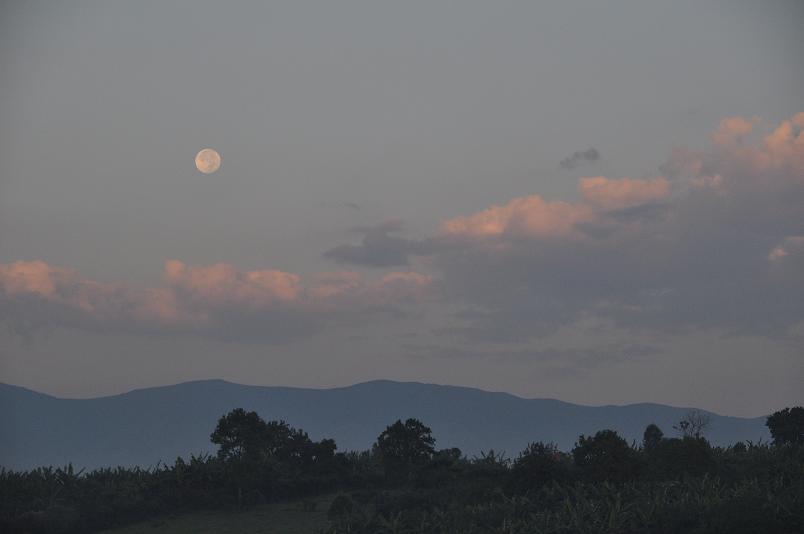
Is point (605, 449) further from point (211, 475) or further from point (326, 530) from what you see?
point (211, 475)

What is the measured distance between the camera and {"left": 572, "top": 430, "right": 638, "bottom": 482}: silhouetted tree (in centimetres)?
6258

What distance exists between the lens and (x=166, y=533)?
64.7 metres

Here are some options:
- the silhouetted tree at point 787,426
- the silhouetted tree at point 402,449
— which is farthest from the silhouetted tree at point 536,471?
the silhouetted tree at point 787,426

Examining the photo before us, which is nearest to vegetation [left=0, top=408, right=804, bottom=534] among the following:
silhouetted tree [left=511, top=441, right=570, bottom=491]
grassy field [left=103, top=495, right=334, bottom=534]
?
silhouetted tree [left=511, top=441, right=570, bottom=491]

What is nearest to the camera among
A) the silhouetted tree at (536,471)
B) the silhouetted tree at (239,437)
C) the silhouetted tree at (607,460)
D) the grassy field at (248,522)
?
the silhouetted tree at (607,460)

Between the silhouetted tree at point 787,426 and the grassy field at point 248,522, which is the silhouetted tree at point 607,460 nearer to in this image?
the grassy field at point 248,522

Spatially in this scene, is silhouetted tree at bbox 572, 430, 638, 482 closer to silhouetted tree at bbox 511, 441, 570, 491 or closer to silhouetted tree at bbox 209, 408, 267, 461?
silhouetted tree at bbox 511, 441, 570, 491

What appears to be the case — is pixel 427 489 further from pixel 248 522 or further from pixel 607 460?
pixel 607 460

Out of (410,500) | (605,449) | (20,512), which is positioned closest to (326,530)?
(410,500)

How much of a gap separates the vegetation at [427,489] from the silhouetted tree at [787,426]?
0.11m

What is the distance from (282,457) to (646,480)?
29.9 metres

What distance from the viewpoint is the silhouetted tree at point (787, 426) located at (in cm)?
8262

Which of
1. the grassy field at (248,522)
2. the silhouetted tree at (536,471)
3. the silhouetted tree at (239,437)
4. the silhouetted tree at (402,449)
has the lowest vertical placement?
the grassy field at (248,522)

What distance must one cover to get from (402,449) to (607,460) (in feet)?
59.8
